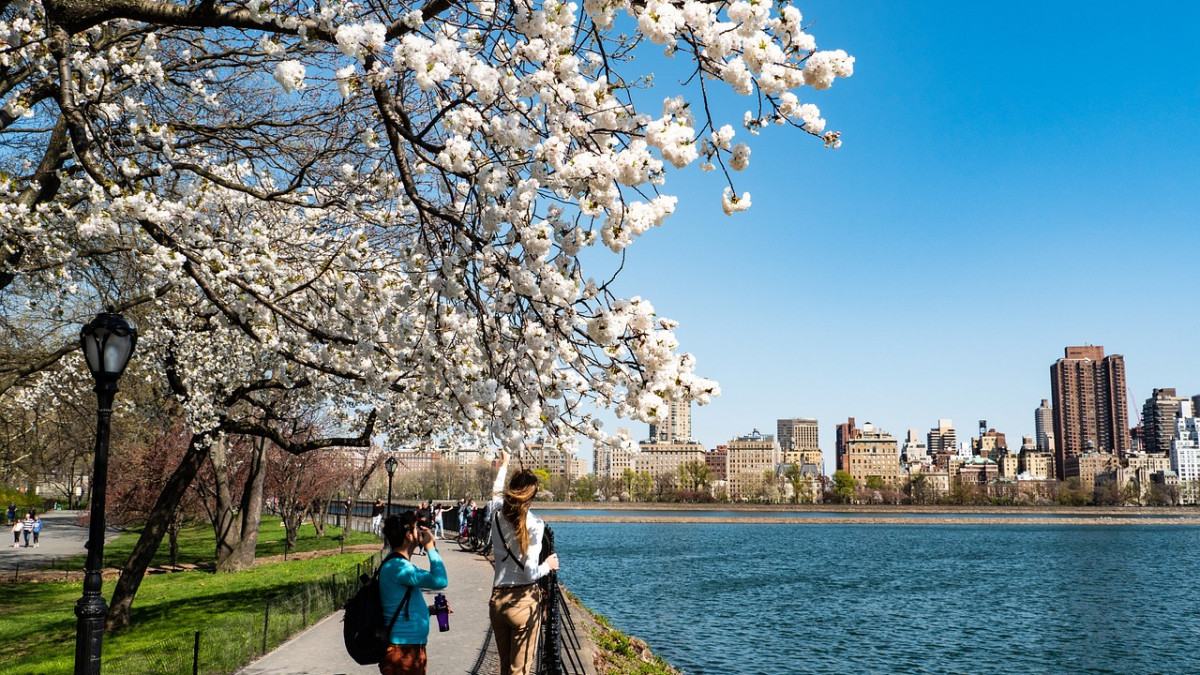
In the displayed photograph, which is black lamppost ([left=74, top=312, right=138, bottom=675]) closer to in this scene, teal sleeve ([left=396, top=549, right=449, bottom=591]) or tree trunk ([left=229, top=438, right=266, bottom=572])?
teal sleeve ([left=396, top=549, right=449, bottom=591])

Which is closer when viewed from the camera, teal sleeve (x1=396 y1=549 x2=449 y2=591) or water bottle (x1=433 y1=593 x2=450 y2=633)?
teal sleeve (x1=396 y1=549 x2=449 y2=591)

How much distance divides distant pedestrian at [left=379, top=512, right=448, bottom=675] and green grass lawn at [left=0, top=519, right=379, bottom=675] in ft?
15.2

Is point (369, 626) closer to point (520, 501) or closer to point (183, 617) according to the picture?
point (520, 501)

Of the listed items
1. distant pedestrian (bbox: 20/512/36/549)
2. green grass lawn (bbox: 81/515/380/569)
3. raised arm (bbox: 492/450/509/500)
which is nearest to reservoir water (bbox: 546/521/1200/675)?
green grass lawn (bbox: 81/515/380/569)

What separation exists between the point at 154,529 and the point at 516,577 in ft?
35.1

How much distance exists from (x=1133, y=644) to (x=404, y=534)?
2899cm

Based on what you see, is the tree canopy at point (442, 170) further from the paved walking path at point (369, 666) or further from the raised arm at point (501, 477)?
the paved walking path at point (369, 666)

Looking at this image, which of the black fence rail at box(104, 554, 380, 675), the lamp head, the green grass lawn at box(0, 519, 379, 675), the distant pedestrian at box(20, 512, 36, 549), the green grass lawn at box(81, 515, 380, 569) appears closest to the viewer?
the lamp head

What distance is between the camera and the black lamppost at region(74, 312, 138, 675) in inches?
276

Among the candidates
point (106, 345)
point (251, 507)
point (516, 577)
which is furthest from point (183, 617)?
point (516, 577)

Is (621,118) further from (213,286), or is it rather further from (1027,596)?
(1027,596)

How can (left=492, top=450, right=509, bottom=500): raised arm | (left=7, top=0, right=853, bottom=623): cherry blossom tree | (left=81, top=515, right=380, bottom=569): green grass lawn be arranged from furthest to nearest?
1. (left=81, top=515, right=380, bottom=569): green grass lawn
2. (left=492, top=450, right=509, bottom=500): raised arm
3. (left=7, top=0, right=853, bottom=623): cherry blossom tree

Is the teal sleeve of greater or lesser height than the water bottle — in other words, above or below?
above

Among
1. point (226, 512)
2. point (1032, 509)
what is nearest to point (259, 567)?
point (226, 512)
